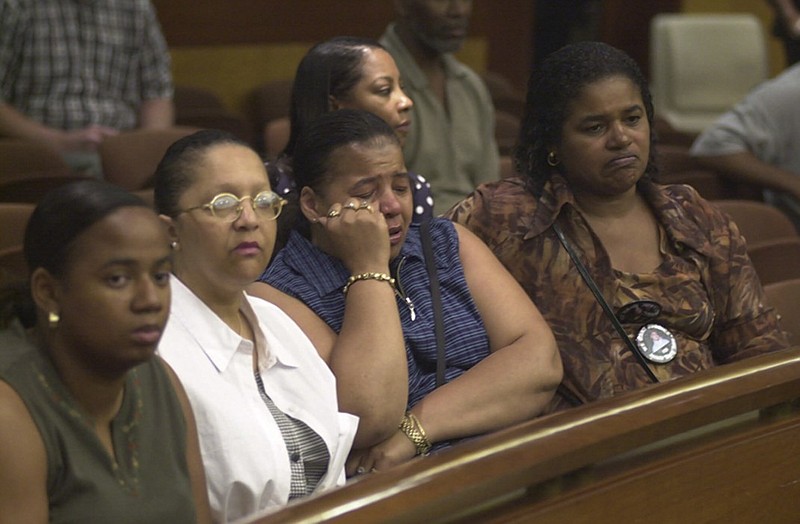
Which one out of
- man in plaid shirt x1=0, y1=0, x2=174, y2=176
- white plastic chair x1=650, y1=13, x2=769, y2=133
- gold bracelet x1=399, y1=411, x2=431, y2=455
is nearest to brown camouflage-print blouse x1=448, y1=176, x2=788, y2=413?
gold bracelet x1=399, y1=411, x2=431, y2=455

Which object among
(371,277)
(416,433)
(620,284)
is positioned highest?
(371,277)

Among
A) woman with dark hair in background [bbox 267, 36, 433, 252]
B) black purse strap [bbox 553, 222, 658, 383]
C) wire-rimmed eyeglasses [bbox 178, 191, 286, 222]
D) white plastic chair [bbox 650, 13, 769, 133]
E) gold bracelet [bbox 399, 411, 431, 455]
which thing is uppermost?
wire-rimmed eyeglasses [bbox 178, 191, 286, 222]

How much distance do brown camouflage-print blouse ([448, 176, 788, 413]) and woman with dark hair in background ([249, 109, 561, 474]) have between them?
11 cm

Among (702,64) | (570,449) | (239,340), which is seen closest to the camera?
(570,449)

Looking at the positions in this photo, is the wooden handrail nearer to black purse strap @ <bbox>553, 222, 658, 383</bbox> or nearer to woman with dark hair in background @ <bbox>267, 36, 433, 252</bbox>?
black purse strap @ <bbox>553, 222, 658, 383</bbox>

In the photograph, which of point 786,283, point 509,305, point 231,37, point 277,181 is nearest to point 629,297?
point 509,305

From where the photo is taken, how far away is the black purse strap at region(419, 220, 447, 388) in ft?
6.61

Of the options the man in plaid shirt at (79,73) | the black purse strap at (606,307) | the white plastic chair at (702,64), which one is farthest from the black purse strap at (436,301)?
Answer: the white plastic chair at (702,64)

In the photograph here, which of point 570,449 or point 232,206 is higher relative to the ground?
point 232,206

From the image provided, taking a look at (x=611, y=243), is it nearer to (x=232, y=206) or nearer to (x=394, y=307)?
(x=394, y=307)

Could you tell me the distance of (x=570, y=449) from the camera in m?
1.46

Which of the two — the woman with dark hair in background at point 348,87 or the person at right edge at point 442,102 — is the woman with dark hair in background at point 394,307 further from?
the person at right edge at point 442,102

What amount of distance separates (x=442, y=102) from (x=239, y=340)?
196cm

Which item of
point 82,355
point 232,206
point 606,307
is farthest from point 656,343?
point 82,355
